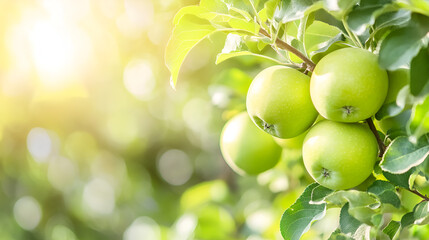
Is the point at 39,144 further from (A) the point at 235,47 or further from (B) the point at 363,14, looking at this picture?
(B) the point at 363,14

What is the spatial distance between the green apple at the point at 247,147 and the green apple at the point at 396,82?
0.40 m

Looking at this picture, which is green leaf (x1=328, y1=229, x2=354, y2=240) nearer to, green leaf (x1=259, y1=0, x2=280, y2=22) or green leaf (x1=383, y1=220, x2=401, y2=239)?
green leaf (x1=383, y1=220, x2=401, y2=239)

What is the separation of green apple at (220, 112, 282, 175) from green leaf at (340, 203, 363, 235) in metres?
0.35

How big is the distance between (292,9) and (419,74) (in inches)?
7.7

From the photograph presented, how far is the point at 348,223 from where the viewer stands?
739 millimetres

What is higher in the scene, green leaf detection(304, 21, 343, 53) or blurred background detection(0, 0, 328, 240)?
green leaf detection(304, 21, 343, 53)

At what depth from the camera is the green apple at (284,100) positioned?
0.74m

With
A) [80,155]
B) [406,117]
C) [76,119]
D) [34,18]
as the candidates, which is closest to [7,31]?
[34,18]

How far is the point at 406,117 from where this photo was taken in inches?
28.1

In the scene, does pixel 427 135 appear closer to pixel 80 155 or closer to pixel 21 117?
pixel 21 117

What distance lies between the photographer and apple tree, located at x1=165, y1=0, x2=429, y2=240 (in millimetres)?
618

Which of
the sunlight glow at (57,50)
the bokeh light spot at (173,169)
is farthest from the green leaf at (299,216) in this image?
the bokeh light spot at (173,169)

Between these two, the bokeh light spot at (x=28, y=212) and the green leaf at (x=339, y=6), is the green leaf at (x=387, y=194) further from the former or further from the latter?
the bokeh light spot at (x=28, y=212)

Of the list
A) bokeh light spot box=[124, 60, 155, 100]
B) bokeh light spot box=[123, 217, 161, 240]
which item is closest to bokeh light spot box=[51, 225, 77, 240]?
bokeh light spot box=[123, 217, 161, 240]
